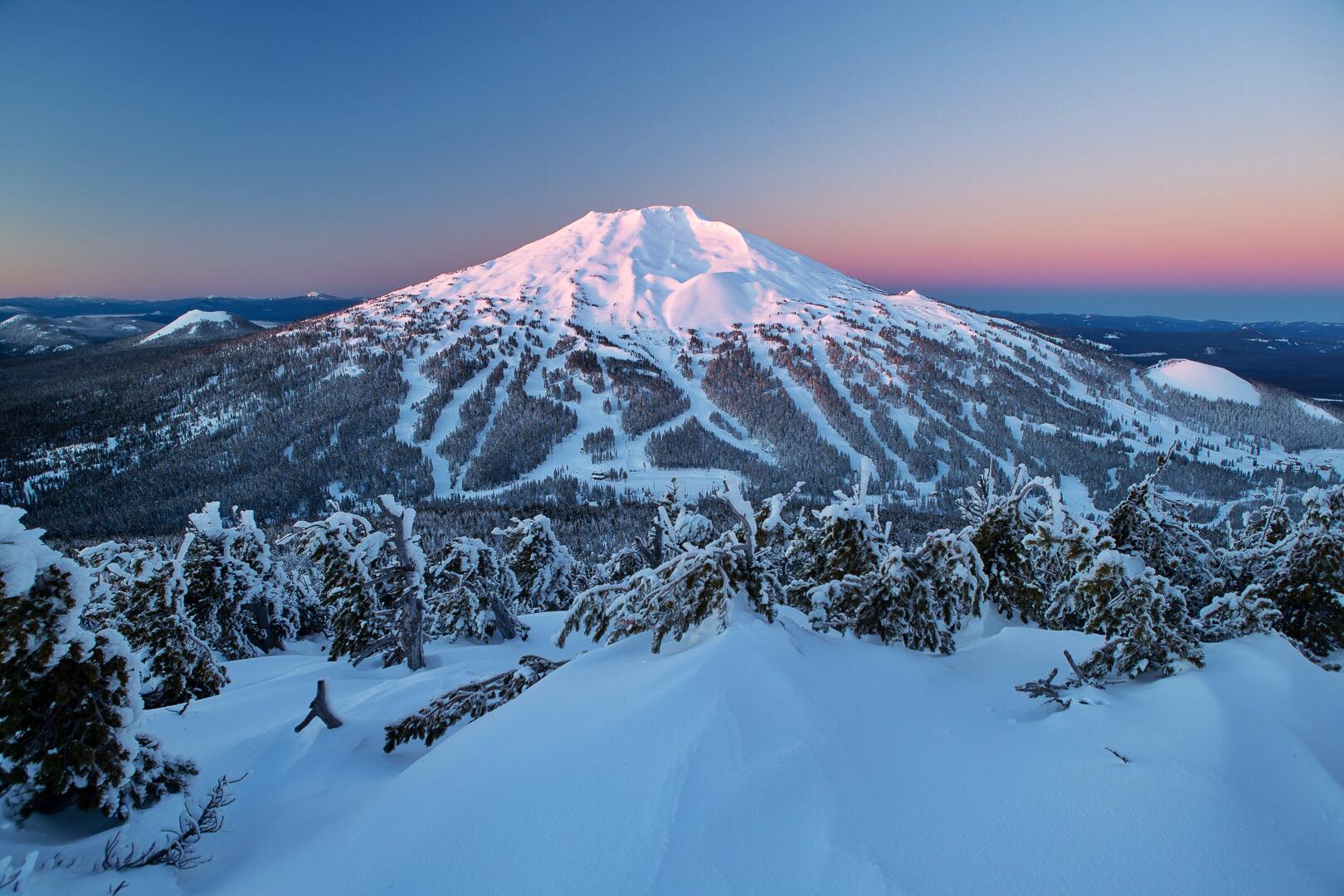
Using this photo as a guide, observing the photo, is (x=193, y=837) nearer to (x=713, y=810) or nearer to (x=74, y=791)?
(x=74, y=791)

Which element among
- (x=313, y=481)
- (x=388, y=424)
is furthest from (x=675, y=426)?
(x=313, y=481)

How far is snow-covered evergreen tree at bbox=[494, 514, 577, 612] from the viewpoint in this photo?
25281mm

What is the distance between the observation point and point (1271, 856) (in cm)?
384

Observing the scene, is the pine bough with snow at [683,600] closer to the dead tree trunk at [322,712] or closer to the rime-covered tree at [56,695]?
the rime-covered tree at [56,695]

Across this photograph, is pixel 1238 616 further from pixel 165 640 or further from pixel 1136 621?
pixel 165 640

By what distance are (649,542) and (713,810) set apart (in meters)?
13.1

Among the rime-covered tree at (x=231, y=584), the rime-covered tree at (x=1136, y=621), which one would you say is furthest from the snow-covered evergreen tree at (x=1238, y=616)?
the rime-covered tree at (x=231, y=584)

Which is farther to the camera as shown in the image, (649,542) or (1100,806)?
(649,542)

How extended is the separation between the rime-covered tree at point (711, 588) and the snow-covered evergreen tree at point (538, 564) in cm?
1714

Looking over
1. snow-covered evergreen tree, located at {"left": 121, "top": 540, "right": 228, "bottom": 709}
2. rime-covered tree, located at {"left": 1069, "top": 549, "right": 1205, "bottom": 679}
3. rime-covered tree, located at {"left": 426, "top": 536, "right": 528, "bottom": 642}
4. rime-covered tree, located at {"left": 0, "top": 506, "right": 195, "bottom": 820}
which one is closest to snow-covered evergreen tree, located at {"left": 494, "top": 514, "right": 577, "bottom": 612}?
rime-covered tree, located at {"left": 426, "top": 536, "right": 528, "bottom": 642}

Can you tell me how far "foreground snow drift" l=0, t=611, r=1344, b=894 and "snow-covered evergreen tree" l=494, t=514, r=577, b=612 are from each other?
58.5ft

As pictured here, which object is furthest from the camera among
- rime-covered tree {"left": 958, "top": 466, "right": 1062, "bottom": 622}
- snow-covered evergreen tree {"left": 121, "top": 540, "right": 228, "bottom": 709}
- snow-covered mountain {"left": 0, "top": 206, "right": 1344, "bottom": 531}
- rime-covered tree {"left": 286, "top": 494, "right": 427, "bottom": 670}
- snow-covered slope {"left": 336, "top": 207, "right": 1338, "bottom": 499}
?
snow-covered slope {"left": 336, "top": 207, "right": 1338, "bottom": 499}

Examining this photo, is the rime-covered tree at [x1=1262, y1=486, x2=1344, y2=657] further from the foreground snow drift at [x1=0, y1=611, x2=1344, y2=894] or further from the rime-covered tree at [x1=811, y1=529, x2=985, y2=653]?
the rime-covered tree at [x1=811, y1=529, x2=985, y2=653]

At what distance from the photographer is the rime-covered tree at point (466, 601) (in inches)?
719
